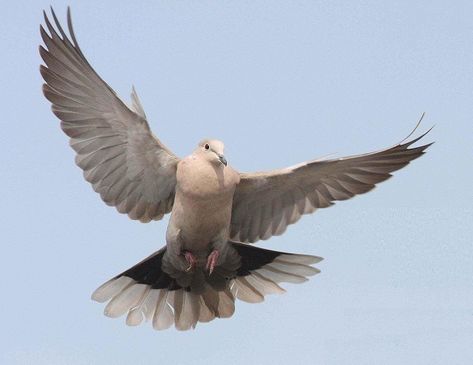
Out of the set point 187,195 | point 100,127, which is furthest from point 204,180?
point 100,127

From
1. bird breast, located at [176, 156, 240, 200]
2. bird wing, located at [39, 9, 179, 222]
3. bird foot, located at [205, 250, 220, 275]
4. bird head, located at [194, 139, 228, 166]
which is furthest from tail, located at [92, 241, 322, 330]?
bird head, located at [194, 139, 228, 166]

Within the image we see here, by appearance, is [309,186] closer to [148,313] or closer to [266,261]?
[266,261]

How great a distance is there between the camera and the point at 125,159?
29.6 feet

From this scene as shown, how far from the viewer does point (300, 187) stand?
369 inches

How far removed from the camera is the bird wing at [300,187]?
9.18m

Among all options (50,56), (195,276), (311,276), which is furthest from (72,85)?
(311,276)

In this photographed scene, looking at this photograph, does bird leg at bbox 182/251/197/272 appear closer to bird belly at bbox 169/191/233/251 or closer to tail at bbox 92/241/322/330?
bird belly at bbox 169/191/233/251

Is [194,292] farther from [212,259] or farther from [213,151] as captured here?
[213,151]

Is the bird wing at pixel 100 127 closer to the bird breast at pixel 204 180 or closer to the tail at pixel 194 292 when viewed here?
the bird breast at pixel 204 180

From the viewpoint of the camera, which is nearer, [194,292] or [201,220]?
[201,220]

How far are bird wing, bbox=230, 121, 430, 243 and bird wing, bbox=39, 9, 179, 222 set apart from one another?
66 centimetres

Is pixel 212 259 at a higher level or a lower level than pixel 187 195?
lower

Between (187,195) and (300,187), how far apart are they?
42.0 inches

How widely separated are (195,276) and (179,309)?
317 millimetres
